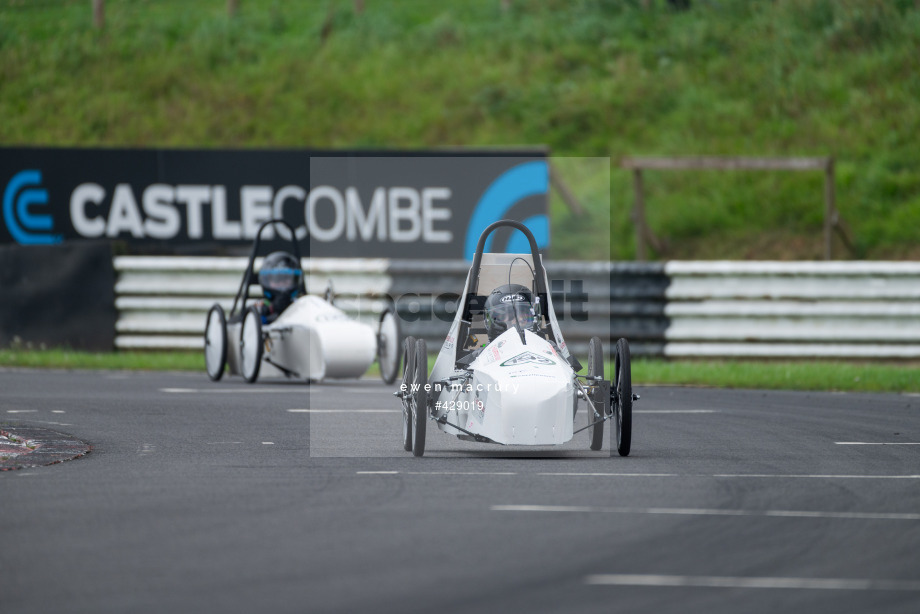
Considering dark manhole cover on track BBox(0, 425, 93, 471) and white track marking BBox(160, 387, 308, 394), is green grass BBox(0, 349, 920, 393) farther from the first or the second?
dark manhole cover on track BBox(0, 425, 93, 471)

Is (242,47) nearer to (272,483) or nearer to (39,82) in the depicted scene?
(39,82)

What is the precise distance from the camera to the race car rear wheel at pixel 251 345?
49.5 feet

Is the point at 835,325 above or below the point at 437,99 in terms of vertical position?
below

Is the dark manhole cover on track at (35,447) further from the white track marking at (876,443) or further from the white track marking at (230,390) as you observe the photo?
the white track marking at (876,443)

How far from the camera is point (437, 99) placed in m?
28.5

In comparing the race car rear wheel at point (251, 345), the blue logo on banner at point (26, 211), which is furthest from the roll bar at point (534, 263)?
the blue logo on banner at point (26, 211)

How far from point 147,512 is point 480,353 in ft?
10.0

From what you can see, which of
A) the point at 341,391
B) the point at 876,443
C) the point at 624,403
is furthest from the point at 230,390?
the point at 876,443

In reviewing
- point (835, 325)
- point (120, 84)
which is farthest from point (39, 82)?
point (835, 325)

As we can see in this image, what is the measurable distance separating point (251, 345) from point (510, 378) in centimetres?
659

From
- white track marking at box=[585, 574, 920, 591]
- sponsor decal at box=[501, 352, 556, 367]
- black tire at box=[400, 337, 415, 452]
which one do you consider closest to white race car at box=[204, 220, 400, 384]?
black tire at box=[400, 337, 415, 452]

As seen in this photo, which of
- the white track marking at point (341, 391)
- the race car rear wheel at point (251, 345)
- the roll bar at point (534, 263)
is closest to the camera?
the roll bar at point (534, 263)

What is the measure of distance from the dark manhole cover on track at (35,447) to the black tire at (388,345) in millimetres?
5016

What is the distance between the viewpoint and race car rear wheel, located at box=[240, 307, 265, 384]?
15.1 m
